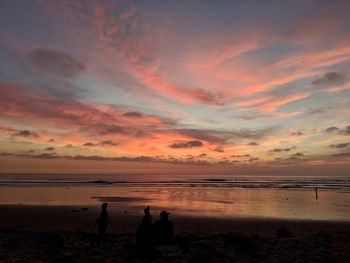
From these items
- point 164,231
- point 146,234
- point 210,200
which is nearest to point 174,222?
point 164,231

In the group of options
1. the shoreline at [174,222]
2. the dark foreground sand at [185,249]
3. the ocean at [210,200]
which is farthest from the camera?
the ocean at [210,200]

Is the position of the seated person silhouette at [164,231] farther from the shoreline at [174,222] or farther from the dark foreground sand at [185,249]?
the shoreline at [174,222]

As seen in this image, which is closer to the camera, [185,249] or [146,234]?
[185,249]

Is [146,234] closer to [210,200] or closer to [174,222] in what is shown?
[174,222]

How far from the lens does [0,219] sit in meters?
22.9

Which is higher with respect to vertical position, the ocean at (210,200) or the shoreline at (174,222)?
the ocean at (210,200)

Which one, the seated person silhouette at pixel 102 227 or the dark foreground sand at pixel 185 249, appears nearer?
the dark foreground sand at pixel 185 249

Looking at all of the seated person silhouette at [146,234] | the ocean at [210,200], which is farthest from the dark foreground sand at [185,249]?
the ocean at [210,200]

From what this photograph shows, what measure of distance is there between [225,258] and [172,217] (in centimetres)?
1450

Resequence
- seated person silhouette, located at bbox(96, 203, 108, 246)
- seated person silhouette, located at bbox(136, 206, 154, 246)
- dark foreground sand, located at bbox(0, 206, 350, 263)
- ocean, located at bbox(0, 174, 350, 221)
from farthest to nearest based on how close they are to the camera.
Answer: ocean, located at bbox(0, 174, 350, 221) → seated person silhouette, located at bbox(96, 203, 108, 246) → seated person silhouette, located at bbox(136, 206, 154, 246) → dark foreground sand, located at bbox(0, 206, 350, 263)

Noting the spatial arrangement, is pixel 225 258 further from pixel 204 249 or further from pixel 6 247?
pixel 6 247

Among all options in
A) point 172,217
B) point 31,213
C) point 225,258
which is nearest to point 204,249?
point 225,258

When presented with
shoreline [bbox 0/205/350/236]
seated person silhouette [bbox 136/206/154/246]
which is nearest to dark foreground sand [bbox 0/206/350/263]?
seated person silhouette [bbox 136/206/154/246]

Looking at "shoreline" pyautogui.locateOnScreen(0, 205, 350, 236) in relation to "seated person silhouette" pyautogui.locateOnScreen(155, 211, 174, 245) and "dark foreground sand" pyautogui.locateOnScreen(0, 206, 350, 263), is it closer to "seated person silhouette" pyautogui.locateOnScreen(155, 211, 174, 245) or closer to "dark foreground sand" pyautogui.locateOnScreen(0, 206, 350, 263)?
"dark foreground sand" pyautogui.locateOnScreen(0, 206, 350, 263)
